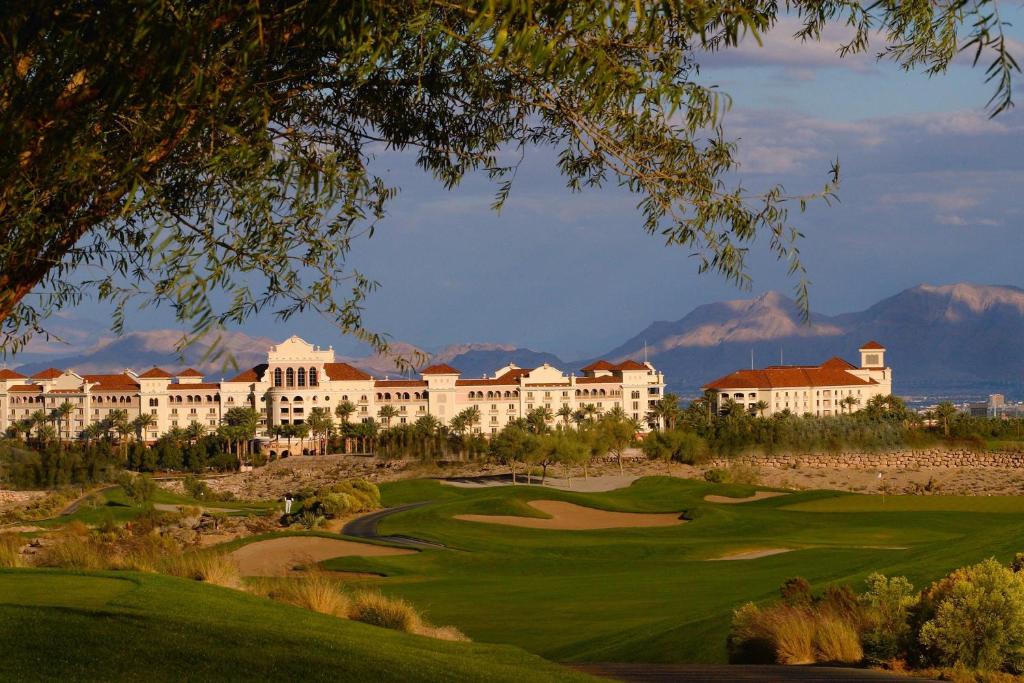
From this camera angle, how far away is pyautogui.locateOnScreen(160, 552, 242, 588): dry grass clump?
21875 mm

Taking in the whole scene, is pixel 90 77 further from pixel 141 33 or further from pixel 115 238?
pixel 115 238

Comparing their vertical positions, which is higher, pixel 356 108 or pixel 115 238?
pixel 356 108

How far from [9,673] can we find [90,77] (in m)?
5.89

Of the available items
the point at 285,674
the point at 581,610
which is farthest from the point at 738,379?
the point at 285,674

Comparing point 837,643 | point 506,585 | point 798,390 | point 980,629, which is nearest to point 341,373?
point 798,390

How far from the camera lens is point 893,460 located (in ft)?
372

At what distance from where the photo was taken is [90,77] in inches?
340

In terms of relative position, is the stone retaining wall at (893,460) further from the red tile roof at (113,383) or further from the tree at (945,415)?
the red tile roof at (113,383)

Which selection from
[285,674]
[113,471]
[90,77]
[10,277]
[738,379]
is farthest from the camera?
[738,379]

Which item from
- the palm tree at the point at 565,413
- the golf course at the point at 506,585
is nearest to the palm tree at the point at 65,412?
the palm tree at the point at 565,413

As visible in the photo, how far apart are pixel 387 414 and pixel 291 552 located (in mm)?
104439

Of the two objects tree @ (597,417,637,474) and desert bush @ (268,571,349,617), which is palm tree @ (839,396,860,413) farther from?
desert bush @ (268,571,349,617)

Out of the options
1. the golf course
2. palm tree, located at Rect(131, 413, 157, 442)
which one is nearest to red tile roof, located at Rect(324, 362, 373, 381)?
palm tree, located at Rect(131, 413, 157, 442)

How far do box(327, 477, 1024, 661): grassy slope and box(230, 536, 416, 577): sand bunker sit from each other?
1581 millimetres
